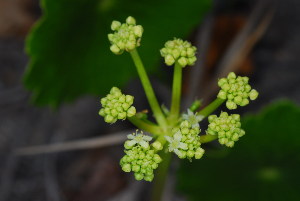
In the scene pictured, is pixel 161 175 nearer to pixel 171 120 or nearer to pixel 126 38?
pixel 171 120

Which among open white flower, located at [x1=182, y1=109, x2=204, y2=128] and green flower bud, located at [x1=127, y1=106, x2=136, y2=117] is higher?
green flower bud, located at [x1=127, y1=106, x2=136, y2=117]

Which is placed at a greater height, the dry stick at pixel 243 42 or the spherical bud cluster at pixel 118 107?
the dry stick at pixel 243 42

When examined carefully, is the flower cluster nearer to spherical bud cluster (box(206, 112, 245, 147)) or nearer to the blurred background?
spherical bud cluster (box(206, 112, 245, 147))

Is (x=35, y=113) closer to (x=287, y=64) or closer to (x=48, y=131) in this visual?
(x=48, y=131)

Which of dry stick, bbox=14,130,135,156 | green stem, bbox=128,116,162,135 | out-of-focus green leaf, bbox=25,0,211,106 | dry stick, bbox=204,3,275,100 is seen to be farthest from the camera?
dry stick, bbox=204,3,275,100

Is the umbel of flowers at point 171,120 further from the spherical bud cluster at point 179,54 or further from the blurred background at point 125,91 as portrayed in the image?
the blurred background at point 125,91

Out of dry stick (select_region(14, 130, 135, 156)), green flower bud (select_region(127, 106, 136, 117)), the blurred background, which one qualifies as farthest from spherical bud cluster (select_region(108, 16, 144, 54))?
dry stick (select_region(14, 130, 135, 156))

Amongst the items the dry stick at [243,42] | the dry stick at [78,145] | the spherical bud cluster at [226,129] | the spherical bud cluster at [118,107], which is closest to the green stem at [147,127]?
the spherical bud cluster at [118,107]

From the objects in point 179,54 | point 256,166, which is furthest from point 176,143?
point 256,166
